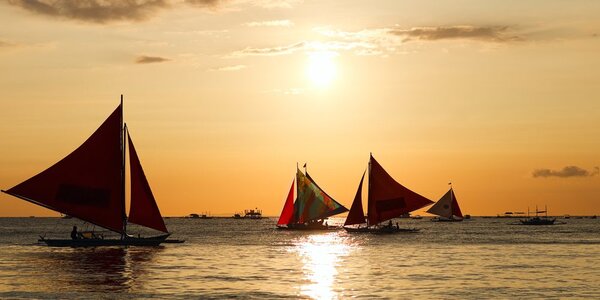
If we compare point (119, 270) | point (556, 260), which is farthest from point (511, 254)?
point (119, 270)

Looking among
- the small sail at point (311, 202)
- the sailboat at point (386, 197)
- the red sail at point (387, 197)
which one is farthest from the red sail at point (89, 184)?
the small sail at point (311, 202)

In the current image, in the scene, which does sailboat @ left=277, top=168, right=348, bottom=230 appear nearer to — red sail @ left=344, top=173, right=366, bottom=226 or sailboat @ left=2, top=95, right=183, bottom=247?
red sail @ left=344, top=173, right=366, bottom=226

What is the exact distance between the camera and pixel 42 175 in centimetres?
8831

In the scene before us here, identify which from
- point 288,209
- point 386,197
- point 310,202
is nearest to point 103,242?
point 386,197

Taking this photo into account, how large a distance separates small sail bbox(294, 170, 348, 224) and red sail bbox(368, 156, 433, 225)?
1705cm

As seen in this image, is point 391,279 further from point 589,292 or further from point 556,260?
point 556,260

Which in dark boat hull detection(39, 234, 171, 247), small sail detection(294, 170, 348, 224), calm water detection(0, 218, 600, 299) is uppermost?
small sail detection(294, 170, 348, 224)

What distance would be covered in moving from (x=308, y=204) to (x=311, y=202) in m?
0.88

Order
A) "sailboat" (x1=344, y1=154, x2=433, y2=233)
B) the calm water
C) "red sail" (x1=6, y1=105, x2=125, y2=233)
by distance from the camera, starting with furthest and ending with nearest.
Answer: "sailboat" (x1=344, y1=154, x2=433, y2=233), "red sail" (x1=6, y1=105, x2=125, y2=233), the calm water

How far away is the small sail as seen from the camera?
156 m

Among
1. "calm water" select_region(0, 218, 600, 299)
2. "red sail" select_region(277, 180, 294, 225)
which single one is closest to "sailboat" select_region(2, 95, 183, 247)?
"calm water" select_region(0, 218, 600, 299)

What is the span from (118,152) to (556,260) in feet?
144

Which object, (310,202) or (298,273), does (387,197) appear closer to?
(310,202)

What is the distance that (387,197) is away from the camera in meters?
140
